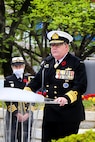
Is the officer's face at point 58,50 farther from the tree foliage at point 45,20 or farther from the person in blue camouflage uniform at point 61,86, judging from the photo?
the tree foliage at point 45,20

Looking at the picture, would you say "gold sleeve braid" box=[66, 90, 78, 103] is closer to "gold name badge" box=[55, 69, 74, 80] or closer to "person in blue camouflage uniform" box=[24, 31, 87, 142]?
"person in blue camouflage uniform" box=[24, 31, 87, 142]

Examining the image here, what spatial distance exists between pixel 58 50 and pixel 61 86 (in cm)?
41

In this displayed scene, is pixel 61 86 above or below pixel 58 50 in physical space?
below

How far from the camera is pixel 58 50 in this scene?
5.68 m

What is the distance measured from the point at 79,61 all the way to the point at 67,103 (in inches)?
20.6

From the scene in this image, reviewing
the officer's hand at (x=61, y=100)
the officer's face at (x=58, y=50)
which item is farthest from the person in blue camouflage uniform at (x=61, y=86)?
the officer's hand at (x=61, y=100)

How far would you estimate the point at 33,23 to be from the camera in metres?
24.1

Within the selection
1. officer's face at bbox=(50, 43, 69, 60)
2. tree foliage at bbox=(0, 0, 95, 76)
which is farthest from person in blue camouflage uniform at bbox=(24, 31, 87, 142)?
tree foliage at bbox=(0, 0, 95, 76)

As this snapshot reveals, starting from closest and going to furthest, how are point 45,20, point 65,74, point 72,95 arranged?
point 72,95, point 65,74, point 45,20

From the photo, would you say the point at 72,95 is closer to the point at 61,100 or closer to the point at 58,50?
the point at 61,100

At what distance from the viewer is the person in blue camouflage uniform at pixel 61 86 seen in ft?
18.7

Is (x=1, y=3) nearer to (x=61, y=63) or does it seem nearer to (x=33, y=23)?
(x=33, y=23)

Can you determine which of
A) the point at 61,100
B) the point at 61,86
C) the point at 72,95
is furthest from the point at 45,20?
the point at 61,100

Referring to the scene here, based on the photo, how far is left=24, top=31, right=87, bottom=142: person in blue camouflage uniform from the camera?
5.71 metres
